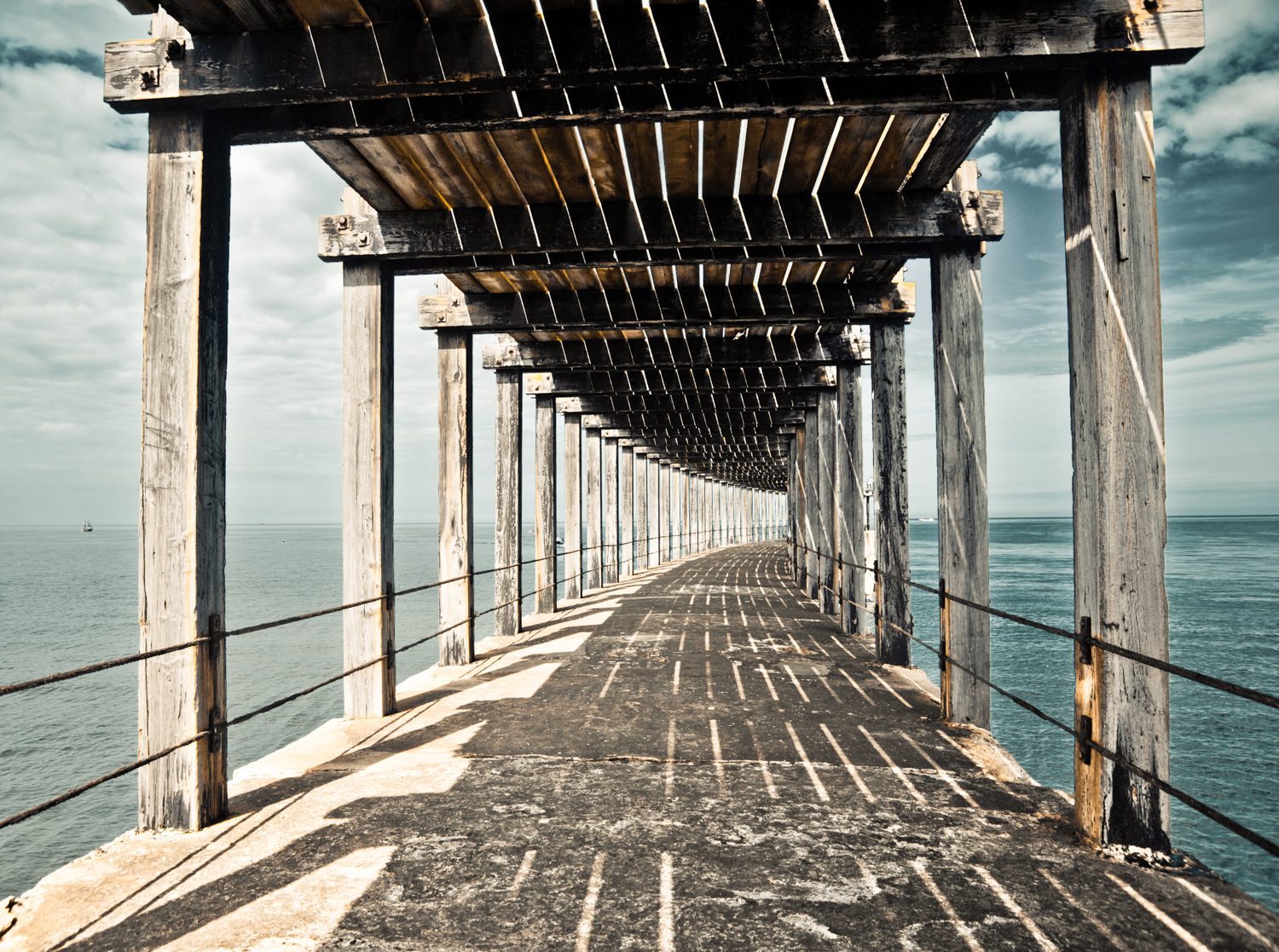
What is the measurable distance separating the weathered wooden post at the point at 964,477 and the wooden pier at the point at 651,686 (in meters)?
0.03

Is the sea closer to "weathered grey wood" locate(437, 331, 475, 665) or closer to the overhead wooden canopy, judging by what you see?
"weathered grey wood" locate(437, 331, 475, 665)

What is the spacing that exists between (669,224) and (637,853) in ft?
16.0

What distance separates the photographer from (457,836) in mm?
4184

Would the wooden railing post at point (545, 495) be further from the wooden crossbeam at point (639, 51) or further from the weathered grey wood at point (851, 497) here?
the wooden crossbeam at point (639, 51)

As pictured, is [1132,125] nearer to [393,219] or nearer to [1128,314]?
[1128,314]

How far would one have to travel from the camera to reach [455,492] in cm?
929

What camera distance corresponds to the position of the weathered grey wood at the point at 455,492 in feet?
30.5

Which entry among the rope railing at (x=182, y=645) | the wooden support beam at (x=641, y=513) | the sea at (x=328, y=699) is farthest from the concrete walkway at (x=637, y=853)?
the wooden support beam at (x=641, y=513)

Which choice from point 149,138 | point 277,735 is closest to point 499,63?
point 149,138

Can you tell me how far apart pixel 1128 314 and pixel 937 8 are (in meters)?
1.76

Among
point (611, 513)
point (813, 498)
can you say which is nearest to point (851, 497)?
point (813, 498)

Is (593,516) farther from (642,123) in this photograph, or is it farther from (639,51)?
(639,51)

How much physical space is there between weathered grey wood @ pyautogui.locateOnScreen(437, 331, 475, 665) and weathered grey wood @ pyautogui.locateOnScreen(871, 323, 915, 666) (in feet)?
15.0

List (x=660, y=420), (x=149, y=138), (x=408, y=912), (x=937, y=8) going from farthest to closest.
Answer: (x=660, y=420) < (x=149, y=138) < (x=937, y=8) < (x=408, y=912)
